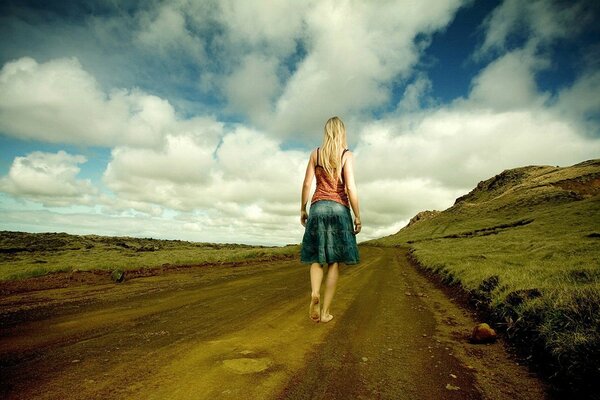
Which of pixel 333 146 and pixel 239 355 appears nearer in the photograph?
pixel 239 355

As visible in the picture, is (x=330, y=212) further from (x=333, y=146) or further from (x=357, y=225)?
(x=333, y=146)

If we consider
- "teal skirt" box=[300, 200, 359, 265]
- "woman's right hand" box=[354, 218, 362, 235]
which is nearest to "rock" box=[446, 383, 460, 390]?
"teal skirt" box=[300, 200, 359, 265]

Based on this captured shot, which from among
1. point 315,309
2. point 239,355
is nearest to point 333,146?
point 315,309

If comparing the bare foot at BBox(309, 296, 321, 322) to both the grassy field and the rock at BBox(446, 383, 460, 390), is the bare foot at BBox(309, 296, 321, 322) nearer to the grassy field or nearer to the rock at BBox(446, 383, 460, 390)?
the rock at BBox(446, 383, 460, 390)

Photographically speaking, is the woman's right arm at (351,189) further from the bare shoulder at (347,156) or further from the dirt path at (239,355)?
the dirt path at (239,355)

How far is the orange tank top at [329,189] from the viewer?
15.2 feet

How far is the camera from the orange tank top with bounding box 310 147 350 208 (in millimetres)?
4629

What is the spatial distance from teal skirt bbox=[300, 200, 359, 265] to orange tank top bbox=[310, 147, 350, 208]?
8cm

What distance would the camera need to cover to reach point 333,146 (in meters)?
4.72

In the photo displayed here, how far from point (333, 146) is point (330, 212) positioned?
3.25 ft

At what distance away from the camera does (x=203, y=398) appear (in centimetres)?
243

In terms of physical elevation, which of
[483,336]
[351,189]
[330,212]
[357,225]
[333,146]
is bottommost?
[483,336]

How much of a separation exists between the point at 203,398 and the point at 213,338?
158 centimetres

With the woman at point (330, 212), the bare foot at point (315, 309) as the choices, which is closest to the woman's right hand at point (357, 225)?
the woman at point (330, 212)
